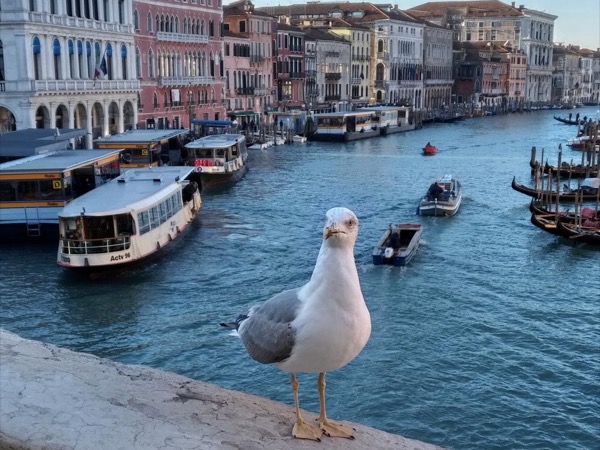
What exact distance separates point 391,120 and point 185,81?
12.4 meters

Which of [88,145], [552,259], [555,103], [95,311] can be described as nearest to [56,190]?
[95,311]

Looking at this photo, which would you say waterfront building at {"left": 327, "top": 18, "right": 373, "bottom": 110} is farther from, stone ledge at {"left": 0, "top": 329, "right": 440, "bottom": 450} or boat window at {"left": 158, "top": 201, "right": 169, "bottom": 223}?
stone ledge at {"left": 0, "top": 329, "right": 440, "bottom": 450}

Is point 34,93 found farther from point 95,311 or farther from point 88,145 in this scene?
point 95,311

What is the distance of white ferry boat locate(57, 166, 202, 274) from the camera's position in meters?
10.4

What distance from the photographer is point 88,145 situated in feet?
73.1

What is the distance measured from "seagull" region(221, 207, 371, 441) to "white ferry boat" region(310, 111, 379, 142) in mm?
31337

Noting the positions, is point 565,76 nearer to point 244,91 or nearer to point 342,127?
point 342,127

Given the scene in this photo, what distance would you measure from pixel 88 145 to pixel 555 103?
212 feet

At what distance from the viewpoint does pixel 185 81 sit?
100 ft

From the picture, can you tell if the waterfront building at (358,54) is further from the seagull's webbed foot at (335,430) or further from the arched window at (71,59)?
the seagull's webbed foot at (335,430)

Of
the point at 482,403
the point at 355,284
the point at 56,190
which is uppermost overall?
the point at 355,284

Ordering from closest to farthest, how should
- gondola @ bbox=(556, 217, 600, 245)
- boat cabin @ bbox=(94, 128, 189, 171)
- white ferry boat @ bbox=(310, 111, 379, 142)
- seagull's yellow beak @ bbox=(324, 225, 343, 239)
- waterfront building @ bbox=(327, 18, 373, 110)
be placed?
seagull's yellow beak @ bbox=(324, 225, 343, 239) < gondola @ bbox=(556, 217, 600, 245) < boat cabin @ bbox=(94, 128, 189, 171) < white ferry boat @ bbox=(310, 111, 379, 142) < waterfront building @ bbox=(327, 18, 373, 110)

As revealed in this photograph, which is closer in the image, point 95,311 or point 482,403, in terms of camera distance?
point 482,403

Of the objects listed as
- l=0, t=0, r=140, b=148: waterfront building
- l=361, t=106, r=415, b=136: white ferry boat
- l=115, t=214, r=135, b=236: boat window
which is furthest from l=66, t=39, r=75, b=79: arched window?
l=361, t=106, r=415, b=136: white ferry boat
